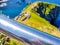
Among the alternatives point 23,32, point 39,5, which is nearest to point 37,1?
point 39,5

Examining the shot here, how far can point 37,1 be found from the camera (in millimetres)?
1412

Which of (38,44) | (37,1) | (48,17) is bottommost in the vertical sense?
(48,17)

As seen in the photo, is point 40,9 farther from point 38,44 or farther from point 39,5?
point 38,44

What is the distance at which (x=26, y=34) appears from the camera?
0.97 ft

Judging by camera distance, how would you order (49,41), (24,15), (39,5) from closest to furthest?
(49,41), (24,15), (39,5)

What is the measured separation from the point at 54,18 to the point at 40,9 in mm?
139

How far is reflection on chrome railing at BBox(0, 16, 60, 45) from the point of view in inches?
11.1

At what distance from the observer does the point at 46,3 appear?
1.39 meters

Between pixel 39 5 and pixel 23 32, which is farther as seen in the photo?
pixel 39 5

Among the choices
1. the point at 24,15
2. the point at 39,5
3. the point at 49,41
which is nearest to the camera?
the point at 49,41

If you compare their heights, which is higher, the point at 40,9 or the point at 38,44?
the point at 38,44

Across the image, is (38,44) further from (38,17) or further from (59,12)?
(59,12)

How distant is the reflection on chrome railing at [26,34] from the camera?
283 millimetres

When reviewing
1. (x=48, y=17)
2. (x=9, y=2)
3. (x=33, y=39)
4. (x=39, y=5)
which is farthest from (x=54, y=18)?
(x=33, y=39)
